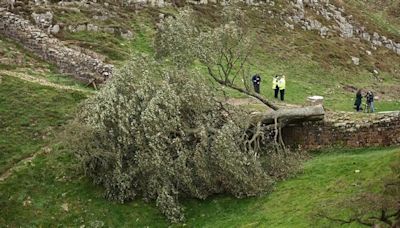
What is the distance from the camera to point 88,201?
2775 cm

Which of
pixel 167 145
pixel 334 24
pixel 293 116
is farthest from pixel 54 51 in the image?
pixel 334 24

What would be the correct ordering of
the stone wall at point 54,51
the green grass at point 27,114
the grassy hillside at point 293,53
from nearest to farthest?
the green grass at point 27,114
the stone wall at point 54,51
the grassy hillside at point 293,53

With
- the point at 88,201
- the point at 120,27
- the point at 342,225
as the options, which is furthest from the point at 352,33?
the point at 342,225

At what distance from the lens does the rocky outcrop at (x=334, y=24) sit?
2370 inches

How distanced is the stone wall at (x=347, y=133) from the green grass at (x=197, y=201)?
0.64m

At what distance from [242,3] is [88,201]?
3592 cm

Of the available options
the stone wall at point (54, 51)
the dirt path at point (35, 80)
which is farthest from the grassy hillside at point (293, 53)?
the dirt path at point (35, 80)

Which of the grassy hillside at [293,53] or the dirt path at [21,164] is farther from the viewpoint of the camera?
the grassy hillside at [293,53]

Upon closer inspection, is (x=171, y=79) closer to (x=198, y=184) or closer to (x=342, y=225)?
(x=198, y=184)

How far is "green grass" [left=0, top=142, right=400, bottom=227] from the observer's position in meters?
23.6

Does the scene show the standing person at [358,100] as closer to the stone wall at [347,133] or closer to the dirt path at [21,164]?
the stone wall at [347,133]

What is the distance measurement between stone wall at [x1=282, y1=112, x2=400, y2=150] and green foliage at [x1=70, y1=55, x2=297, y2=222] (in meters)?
2.55

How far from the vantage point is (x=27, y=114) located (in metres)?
34.2

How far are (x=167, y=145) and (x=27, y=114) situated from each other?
1092 centimetres
